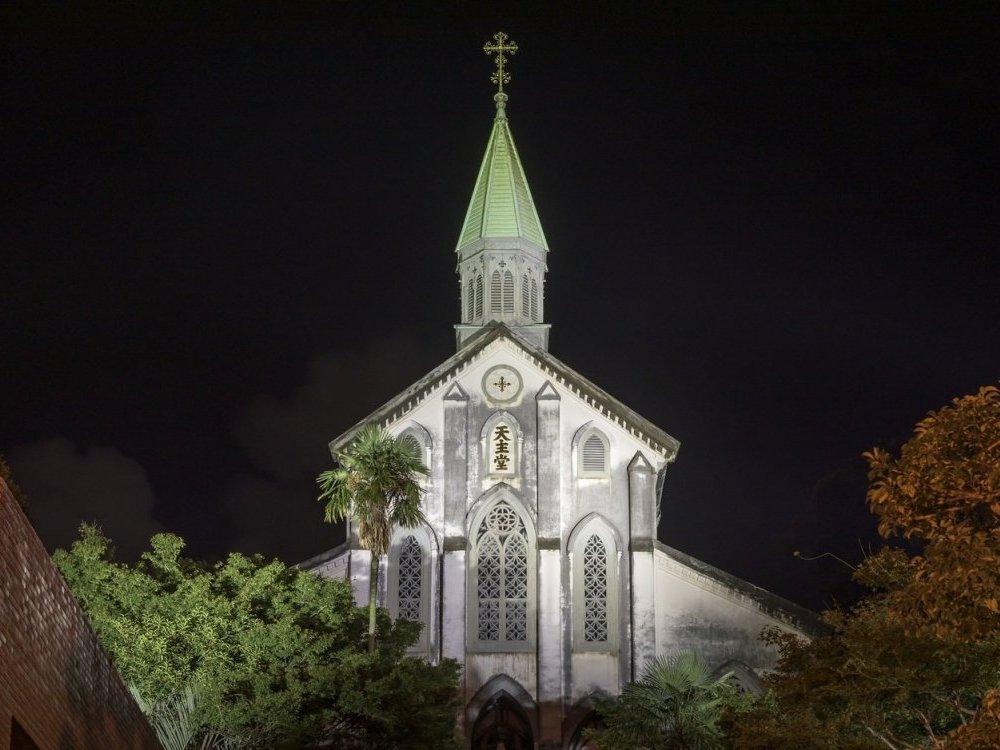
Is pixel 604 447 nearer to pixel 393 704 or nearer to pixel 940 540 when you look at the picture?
pixel 393 704

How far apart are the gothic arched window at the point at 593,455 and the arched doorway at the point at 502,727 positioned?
23.2 ft

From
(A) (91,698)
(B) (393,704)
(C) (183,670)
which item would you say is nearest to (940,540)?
(A) (91,698)

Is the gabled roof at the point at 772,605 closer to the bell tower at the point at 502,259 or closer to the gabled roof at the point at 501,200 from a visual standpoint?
the bell tower at the point at 502,259

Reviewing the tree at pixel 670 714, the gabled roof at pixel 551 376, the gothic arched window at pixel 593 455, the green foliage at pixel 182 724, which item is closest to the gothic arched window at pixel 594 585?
the gothic arched window at pixel 593 455

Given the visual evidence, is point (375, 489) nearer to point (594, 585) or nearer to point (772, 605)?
point (594, 585)

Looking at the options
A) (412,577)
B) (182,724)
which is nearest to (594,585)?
(412,577)

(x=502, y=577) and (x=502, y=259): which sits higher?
(x=502, y=259)

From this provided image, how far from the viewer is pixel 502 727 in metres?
42.4

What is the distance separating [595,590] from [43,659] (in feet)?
93.0

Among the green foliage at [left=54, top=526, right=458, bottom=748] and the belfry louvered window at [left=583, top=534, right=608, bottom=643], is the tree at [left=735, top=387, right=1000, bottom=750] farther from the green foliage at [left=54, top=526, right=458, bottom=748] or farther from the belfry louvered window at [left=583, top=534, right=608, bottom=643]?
the belfry louvered window at [left=583, top=534, right=608, bottom=643]

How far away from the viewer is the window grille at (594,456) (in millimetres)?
43906

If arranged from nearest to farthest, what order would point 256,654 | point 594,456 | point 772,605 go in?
point 256,654 → point 772,605 → point 594,456

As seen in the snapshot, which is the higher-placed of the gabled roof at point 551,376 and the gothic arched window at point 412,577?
the gabled roof at point 551,376

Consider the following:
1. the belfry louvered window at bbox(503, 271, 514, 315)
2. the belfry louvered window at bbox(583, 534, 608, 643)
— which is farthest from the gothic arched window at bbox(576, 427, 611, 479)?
the belfry louvered window at bbox(503, 271, 514, 315)
